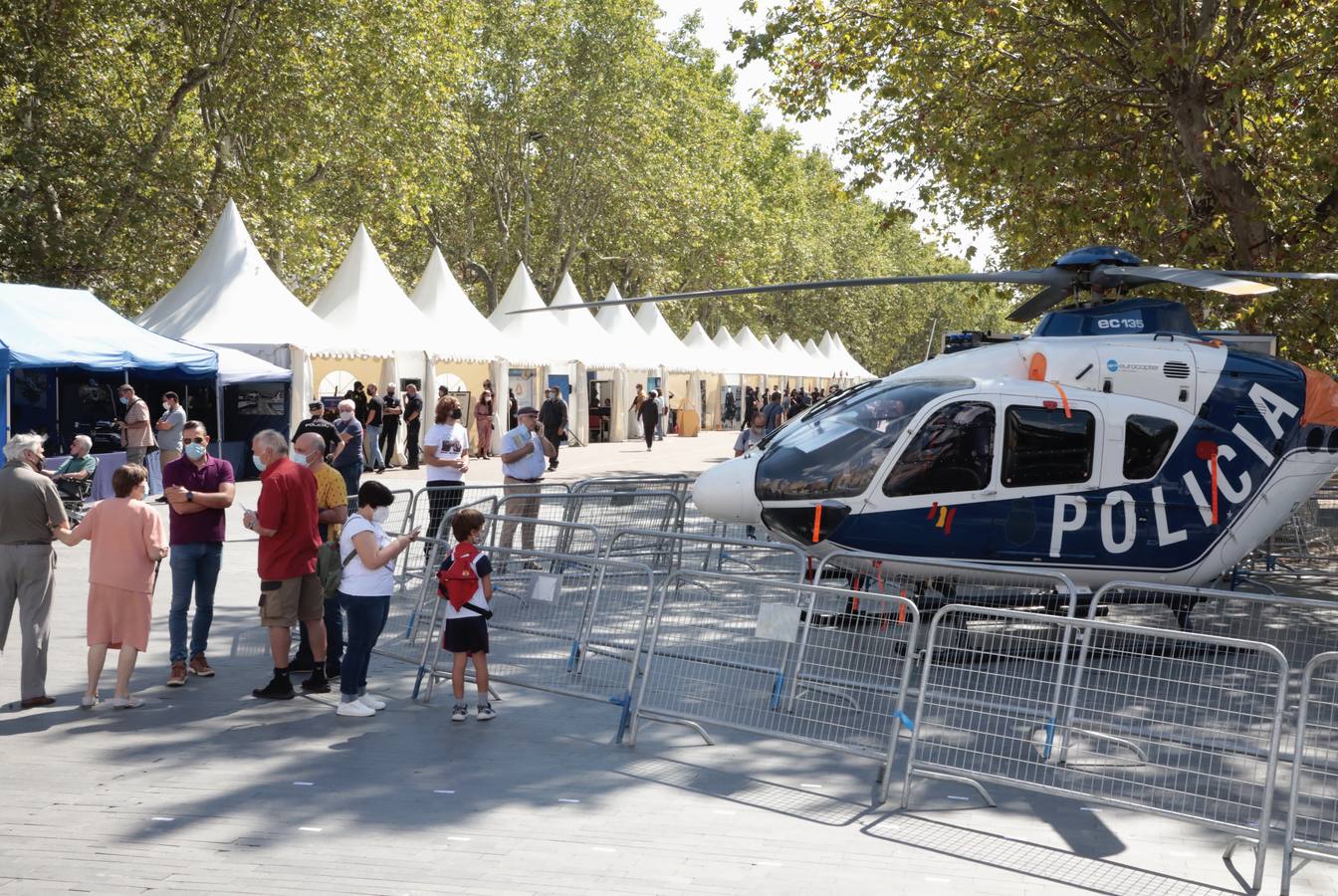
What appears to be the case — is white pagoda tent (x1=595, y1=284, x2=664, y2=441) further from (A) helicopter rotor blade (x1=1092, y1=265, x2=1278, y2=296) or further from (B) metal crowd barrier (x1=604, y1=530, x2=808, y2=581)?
(A) helicopter rotor blade (x1=1092, y1=265, x2=1278, y2=296)

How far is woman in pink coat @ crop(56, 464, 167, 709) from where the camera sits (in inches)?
309

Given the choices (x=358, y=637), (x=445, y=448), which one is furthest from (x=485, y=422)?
(x=358, y=637)

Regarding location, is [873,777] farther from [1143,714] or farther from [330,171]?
[330,171]

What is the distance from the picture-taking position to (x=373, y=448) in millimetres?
26391

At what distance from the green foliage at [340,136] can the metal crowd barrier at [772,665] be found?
1360 cm

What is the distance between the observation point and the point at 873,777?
6.98m

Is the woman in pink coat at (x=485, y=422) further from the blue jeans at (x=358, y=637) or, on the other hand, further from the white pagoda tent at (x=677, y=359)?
the blue jeans at (x=358, y=637)

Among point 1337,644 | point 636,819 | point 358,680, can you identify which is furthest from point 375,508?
point 1337,644

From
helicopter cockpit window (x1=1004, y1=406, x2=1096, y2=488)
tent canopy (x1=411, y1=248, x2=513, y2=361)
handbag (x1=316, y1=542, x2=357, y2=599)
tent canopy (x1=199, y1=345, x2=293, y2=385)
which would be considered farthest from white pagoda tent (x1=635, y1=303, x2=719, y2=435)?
handbag (x1=316, y1=542, x2=357, y2=599)

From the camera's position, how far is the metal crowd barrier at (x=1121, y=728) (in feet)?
19.8

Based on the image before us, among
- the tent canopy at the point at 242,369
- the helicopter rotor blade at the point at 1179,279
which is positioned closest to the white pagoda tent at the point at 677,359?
the tent canopy at the point at 242,369

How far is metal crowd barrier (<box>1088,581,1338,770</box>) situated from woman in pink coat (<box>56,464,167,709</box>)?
18.6ft

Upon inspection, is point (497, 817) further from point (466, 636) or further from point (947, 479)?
point (947, 479)

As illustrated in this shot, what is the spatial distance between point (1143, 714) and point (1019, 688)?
956 mm
